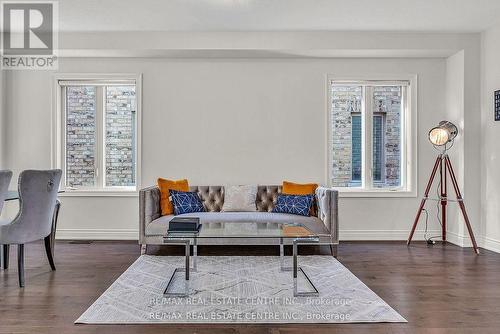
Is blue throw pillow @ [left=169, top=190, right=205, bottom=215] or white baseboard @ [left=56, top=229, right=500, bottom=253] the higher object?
blue throw pillow @ [left=169, top=190, right=205, bottom=215]

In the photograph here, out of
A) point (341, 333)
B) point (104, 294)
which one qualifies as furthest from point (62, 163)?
point (341, 333)

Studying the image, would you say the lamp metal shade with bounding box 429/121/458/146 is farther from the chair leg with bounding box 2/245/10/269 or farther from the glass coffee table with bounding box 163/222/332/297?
the chair leg with bounding box 2/245/10/269

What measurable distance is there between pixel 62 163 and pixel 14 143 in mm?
659

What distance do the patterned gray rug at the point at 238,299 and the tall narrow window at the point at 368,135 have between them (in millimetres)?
1850

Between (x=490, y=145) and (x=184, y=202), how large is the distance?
151 inches

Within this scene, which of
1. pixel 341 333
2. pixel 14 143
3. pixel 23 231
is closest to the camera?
pixel 341 333

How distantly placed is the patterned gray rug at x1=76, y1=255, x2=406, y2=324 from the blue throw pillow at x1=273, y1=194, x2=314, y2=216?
2.79 ft

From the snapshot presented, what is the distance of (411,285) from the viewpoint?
330 cm

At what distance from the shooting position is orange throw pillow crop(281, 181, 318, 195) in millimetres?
4852

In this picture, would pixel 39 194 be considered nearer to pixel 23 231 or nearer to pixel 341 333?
pixel 23 231

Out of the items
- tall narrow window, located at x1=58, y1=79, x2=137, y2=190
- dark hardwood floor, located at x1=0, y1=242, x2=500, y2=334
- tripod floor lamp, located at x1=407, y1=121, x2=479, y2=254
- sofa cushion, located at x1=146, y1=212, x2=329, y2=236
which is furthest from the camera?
tall narrow window, located at x1=58, y1=79, x2=137, y2=190

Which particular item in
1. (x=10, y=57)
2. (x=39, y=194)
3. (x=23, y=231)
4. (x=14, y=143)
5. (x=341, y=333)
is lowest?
(x=341, y=333)

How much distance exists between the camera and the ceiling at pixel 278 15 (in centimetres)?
411

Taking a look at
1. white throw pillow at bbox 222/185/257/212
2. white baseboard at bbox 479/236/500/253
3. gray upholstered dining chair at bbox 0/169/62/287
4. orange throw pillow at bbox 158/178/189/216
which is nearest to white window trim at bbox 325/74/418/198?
white baseboard at bbox 479/236/500/253
